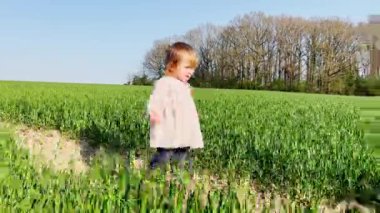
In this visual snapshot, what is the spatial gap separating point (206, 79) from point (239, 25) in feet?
28.3

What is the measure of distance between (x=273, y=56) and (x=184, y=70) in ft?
166

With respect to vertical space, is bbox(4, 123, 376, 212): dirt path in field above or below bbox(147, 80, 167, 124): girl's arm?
below

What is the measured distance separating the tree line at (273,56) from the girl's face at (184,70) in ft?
144

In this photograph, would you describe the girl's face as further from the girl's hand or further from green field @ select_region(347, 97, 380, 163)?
green field @ select_region(347, 97, 380, 163)

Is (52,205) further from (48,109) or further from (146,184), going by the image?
(48,109)

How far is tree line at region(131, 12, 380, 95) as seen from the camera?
49969 mm

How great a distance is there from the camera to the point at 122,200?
2547 millimetres

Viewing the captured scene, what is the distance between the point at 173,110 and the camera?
4.30m

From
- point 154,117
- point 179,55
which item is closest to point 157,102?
point 154,117

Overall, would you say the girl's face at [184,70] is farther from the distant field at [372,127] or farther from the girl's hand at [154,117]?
the distant field at [372,127]

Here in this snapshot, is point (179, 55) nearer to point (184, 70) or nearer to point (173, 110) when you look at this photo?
point (184, 70)

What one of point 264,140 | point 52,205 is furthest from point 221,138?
point 52,205

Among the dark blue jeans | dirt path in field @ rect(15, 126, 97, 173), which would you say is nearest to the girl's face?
the dark blue jeans

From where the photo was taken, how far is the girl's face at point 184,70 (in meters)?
4.11
